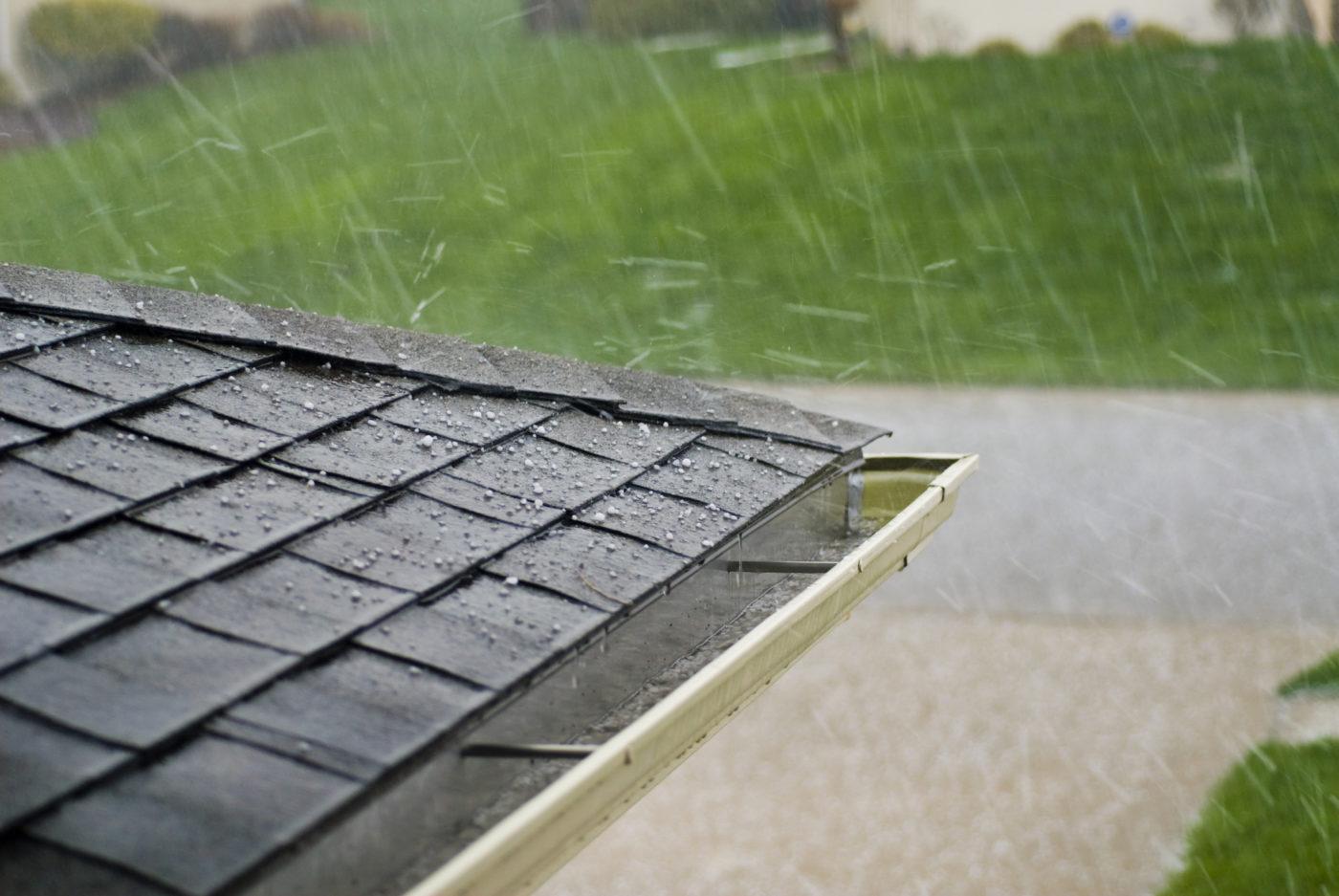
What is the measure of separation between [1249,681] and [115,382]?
18.3 feet

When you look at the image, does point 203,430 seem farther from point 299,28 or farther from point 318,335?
point 299,28

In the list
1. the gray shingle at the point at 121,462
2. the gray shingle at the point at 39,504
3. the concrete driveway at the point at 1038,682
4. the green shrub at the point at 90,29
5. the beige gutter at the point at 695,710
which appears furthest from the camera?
the green shrub at the point at 90,29

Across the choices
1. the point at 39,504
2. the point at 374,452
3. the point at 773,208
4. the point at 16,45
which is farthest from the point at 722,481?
the point at 16,45

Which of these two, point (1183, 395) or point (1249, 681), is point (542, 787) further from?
point (1183, 395)

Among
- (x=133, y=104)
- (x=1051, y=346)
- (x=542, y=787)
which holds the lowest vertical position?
(x=1051, y=346)

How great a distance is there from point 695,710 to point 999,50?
15.8m

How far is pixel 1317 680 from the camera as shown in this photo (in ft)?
20.7

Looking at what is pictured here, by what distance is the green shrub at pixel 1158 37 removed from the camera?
15.9 metres

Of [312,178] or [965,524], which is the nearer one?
[965,524]

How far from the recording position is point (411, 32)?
20.2 m

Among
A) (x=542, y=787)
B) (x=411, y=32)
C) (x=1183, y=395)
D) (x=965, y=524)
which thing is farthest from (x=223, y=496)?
(x=411, y=32)

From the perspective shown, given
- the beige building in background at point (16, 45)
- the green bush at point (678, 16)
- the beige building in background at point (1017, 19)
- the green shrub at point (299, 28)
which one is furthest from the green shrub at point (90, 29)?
the beige building in background at point (1017, 19)

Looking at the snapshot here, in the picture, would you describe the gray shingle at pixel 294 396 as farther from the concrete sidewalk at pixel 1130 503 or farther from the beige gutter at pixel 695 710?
the concrete sidewalk at pixel 1130 503

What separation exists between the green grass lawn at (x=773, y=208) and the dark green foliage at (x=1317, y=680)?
4.63 metres
